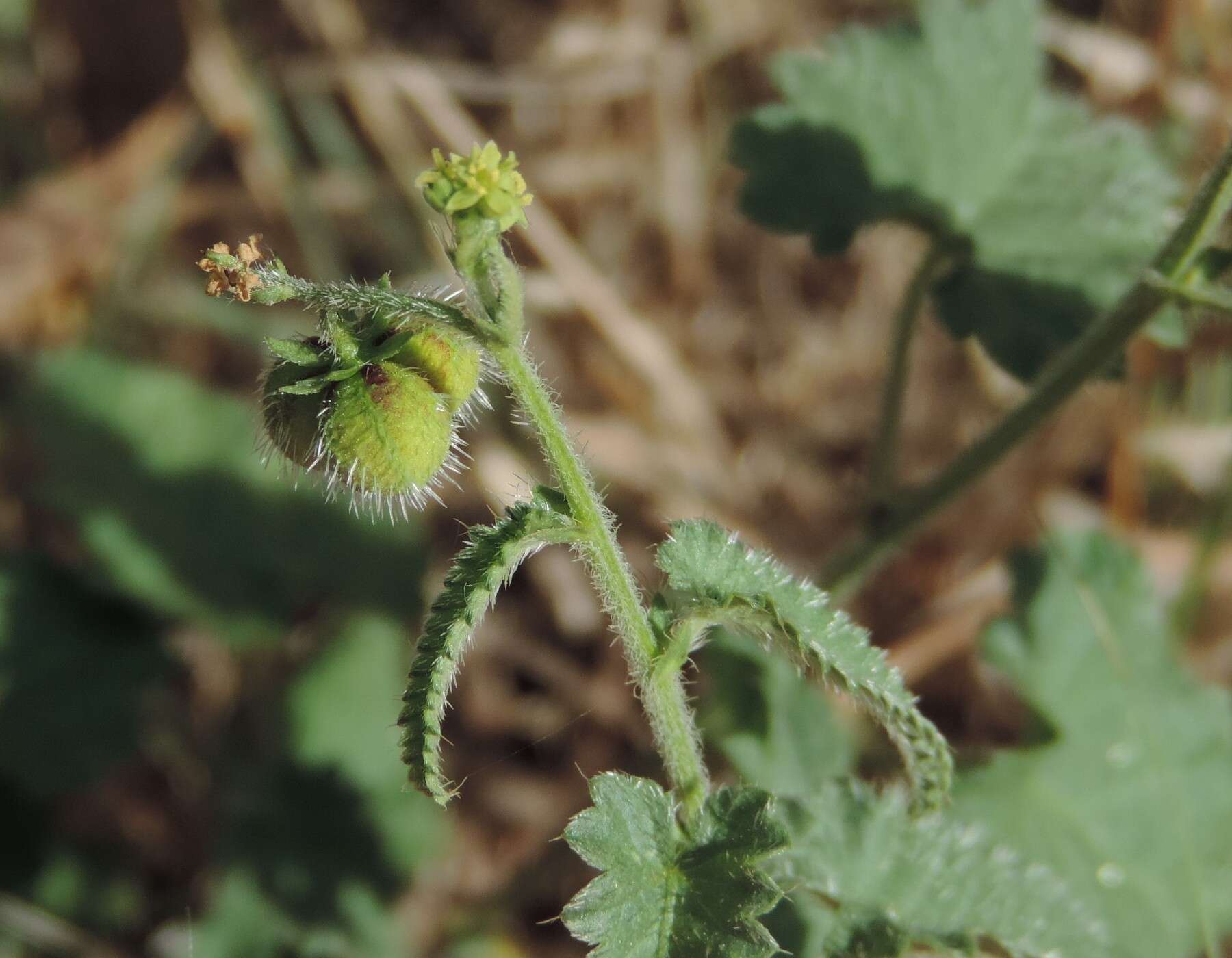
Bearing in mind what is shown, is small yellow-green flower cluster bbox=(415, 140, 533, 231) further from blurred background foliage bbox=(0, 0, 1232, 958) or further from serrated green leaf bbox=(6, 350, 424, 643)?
serrated green leaf bbox=(6, 350, 424, 643)

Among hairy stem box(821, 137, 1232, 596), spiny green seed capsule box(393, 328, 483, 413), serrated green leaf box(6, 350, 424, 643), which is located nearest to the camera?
spiny green seed capsule box(393, 328, 483, 413)

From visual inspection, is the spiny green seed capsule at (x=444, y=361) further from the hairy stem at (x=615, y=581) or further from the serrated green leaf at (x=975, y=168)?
the serrated green leaf at (x=975, y=168)

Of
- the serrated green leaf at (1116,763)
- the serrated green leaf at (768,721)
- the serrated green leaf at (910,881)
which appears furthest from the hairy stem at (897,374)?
the serrated green leaf at (910,881)

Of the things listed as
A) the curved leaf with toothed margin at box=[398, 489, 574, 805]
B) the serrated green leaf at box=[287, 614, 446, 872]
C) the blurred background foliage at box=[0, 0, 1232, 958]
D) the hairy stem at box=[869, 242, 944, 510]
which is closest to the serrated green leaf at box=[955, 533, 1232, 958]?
the blurred background foliage at box=[0, 0, 1232, 958]

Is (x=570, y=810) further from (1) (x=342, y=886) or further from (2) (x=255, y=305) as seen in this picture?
(2) (x=255, y=305)

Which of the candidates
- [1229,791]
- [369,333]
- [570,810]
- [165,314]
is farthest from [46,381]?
[1229,791]

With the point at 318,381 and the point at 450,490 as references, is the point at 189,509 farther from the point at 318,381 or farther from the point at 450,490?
the point at 318,381
